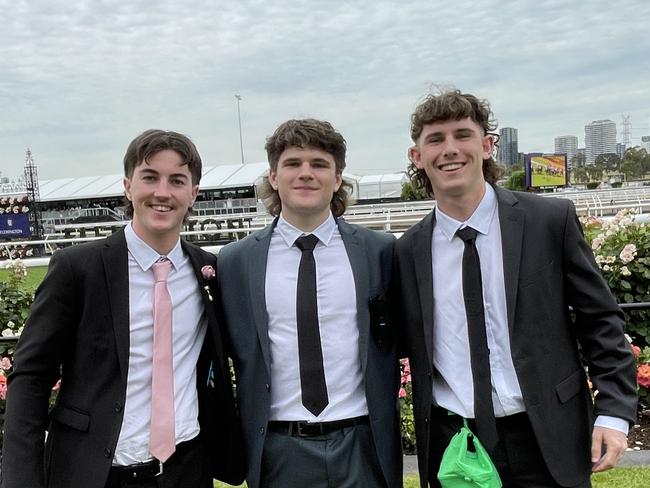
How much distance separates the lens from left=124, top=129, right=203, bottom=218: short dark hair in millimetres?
2492

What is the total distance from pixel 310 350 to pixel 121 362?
73 centimetres

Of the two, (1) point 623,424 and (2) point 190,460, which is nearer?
(1) point 623,424

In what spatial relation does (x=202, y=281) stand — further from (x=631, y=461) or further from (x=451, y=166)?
(x=631, y=461)

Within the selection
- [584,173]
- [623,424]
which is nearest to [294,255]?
[623,424]

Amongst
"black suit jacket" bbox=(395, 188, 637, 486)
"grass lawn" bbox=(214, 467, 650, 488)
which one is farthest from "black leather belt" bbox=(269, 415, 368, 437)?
"grass lawn" bbox=(214, 467, 650, 488)

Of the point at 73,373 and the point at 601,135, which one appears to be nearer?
the point at 73,373

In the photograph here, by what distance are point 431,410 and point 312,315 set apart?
0.63 m

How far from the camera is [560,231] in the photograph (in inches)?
94.5

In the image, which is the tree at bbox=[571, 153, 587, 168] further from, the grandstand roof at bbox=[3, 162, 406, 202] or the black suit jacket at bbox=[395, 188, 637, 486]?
the black suit jacket at bbox=[395, 188, 637, 486]

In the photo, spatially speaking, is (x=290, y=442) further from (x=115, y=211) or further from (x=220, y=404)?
(x=115, y=211)

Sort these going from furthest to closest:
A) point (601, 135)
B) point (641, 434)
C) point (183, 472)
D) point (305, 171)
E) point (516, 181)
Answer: point (601, 135) < point (516, 181) < point (641, 434) < point (305, 171) < point (183, 472)

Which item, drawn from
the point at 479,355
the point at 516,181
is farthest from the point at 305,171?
the point at 516,181

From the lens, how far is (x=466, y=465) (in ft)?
7.49

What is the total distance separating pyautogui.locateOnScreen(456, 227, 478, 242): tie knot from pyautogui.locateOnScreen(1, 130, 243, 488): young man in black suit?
1.09 metres
